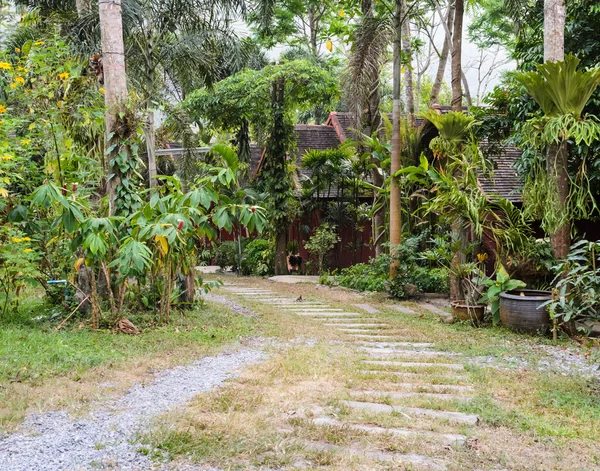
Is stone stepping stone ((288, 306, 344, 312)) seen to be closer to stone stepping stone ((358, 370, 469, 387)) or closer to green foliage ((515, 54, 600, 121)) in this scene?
stone stepping stone ((358, 370, 469, 387))

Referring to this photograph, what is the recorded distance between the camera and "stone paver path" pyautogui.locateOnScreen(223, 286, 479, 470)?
3.76 m

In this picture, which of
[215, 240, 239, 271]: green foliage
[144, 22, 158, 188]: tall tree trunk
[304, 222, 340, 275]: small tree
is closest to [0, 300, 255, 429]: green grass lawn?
[144, 22, 158, 188]: tall tree trunk

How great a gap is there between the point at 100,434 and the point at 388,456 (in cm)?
182

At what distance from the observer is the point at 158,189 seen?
8.18 metres

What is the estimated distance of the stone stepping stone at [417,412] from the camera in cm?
422

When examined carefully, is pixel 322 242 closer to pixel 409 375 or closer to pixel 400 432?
pixel 409 375

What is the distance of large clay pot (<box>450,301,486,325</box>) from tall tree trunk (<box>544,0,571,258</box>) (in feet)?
4.22

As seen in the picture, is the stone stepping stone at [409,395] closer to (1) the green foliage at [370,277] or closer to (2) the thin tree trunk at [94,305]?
(2) the thin tree trunk at [94,305]

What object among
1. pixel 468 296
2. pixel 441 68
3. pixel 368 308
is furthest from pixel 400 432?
pixel 441 68

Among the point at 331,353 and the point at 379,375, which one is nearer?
the point at 379,375

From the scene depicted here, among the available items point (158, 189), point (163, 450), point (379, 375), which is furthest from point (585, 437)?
point (158, 189)

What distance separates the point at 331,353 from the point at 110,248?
9.70 ft

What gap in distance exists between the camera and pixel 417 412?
438cm

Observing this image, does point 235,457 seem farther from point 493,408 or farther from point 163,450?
point 493,408
